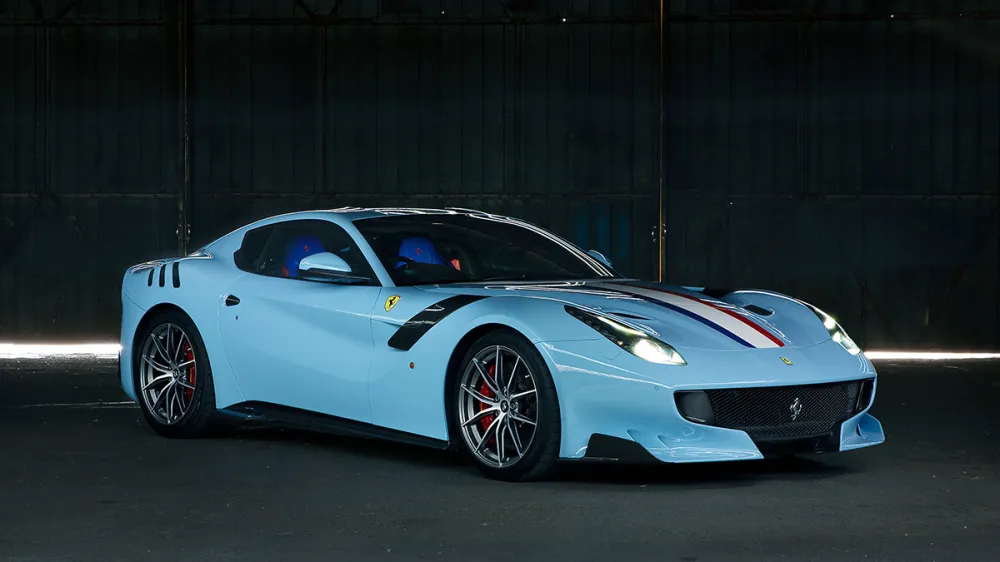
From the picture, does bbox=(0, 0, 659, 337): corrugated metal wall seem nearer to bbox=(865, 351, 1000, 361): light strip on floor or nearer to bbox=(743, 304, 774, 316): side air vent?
bbox=(865, 351, 1000, 361): light strip on floor

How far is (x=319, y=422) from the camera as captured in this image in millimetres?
7988

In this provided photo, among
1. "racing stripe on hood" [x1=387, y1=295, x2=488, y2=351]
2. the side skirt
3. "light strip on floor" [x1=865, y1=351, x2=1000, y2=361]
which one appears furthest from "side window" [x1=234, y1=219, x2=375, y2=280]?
"light strip on floor" [x1=865, y1=351, x2=1000, y2=361]

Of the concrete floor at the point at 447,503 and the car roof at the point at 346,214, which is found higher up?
the car roof at the point at 346,214

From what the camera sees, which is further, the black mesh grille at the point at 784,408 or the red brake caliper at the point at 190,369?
the red brake caliper at the point at 190,369

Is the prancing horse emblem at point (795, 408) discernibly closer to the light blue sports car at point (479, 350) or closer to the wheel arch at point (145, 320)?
the light blue sports car at point (479, 350)

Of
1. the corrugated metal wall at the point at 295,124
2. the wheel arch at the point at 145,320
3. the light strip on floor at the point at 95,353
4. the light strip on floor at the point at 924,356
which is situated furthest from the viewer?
the corrugated metal wall at the point at 295,124

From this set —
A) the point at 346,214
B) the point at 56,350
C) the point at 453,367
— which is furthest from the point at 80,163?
the point at 453,367

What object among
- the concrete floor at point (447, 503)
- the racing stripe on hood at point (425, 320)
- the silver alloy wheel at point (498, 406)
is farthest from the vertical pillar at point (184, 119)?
the silver alloy wheel at point (498, 406)

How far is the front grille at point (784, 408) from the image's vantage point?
22.4 feet

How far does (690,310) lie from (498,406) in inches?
40.0

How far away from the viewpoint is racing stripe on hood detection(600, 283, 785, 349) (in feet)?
23.2

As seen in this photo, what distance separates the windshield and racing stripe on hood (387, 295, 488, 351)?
0.41 m

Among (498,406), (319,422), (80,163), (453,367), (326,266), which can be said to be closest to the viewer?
(498,406)

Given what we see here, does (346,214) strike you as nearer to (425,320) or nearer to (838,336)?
(425,320)
